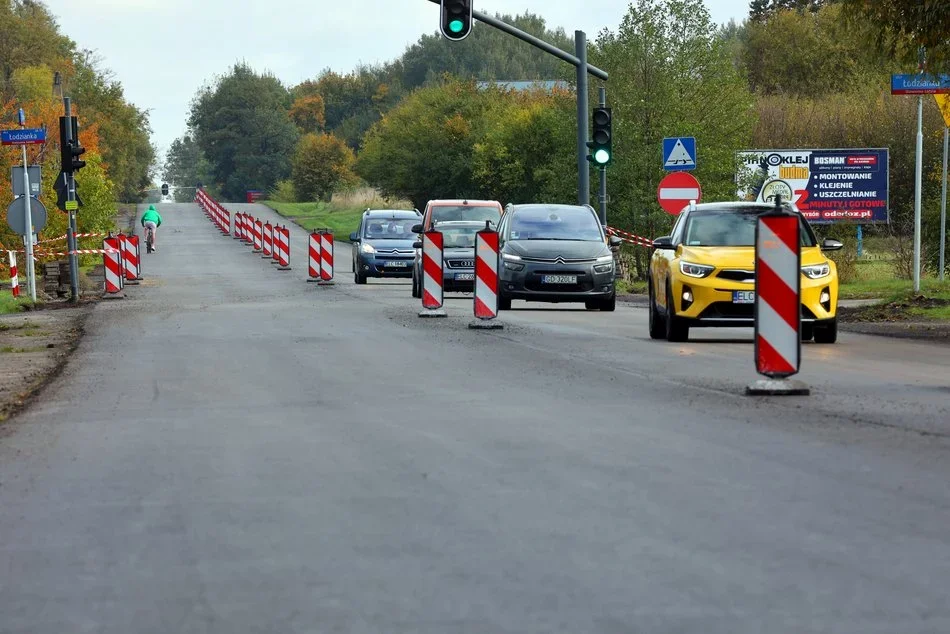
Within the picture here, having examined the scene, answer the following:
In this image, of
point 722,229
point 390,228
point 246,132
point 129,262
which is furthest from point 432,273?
point 246,132

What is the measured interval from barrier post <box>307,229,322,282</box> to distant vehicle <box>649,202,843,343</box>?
18734 millimetres

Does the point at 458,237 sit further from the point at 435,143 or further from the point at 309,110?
the point at 309,110

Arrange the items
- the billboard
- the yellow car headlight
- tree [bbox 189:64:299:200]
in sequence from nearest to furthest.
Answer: the yellow car headlight
the billboard
tree [bbox 189:64:299:200]

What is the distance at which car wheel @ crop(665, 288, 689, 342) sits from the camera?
1939cm

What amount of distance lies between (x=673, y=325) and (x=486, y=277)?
3404 millimetres

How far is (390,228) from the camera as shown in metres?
40.2

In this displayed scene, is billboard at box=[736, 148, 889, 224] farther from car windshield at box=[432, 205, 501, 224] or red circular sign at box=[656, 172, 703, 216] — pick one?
red circular sign at box=[656, 172, 703, 216]

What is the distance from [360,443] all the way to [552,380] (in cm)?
444

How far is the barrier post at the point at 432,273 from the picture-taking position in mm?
23797

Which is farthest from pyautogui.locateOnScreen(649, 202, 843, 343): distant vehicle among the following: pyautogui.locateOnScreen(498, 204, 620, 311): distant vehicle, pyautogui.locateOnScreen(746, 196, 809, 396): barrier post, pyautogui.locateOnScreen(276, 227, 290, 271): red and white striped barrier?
pyautogui.locateOnScreen(276, 227, 290, 271): red and white striped barrier

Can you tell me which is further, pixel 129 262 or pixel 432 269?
pixel 129 262

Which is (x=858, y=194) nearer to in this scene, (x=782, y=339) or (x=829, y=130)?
(x=829, y=130)

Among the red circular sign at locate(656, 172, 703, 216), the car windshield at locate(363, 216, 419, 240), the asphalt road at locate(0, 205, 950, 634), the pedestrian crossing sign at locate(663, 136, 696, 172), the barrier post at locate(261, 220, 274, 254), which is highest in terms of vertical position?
the pedestrian crossing sign at locate(663, 136, 696, 172)

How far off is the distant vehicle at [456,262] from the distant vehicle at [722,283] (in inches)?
474
